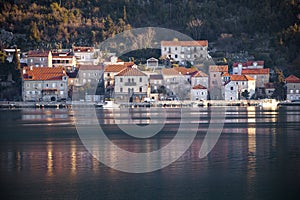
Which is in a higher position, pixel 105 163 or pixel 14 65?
pixel 14 65

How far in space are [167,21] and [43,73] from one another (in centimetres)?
3254

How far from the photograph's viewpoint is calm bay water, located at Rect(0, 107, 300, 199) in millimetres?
17703

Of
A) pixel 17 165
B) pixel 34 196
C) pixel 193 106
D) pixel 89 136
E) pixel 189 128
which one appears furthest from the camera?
pixel 193 106

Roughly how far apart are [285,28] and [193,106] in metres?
21.3

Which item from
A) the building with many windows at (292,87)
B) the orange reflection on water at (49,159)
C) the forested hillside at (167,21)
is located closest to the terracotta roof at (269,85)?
the building with many windows at (292,87)

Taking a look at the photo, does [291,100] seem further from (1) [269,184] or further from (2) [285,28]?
(1) [269,184]

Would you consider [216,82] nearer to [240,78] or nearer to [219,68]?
[219,68]

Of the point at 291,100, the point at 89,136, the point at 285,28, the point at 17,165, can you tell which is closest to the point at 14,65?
the point at 291,100

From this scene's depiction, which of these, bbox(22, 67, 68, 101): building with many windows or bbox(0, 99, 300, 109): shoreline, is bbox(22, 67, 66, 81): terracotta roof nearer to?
bbox(22, 67, 68, 101): building with many windows

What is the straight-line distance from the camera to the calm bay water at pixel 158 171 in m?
17.7

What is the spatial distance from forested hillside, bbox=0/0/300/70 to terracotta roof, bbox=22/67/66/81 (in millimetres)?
13274

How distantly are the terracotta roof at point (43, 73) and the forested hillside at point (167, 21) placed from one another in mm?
13274

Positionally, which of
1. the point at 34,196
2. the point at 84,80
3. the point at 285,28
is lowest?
the point at 34,196

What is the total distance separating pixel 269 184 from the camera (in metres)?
18.5
